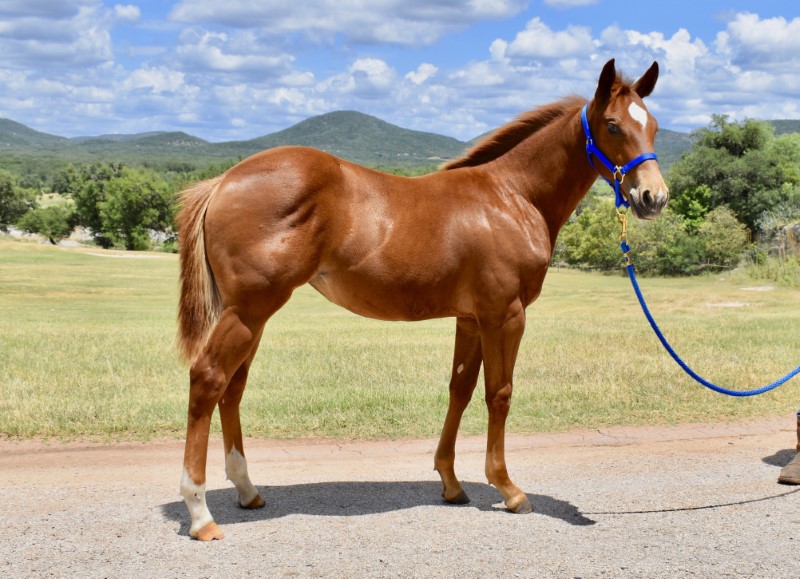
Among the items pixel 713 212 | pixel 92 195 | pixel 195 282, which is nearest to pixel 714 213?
pixel 713 212

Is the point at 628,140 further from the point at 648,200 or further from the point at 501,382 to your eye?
the point at 501,382

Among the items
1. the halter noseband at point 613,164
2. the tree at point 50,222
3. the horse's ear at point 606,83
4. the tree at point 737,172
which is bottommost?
the tree at point 50,222

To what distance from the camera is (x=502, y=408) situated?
5.65m

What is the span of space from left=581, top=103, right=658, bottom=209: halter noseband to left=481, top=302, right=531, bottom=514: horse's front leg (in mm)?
1057

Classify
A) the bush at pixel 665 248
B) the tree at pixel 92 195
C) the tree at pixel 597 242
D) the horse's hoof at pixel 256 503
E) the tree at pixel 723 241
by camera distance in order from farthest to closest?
the tree at pixel 92 195, the tree at pixel 597 242, the bush at pixel 665 248, the tree at pixel 723 241, the horse's hoof at pixel 256 503

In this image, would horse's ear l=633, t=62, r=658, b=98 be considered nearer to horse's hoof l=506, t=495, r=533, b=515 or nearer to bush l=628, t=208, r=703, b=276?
horse's hoof l=506, t=495, r=533, b=515

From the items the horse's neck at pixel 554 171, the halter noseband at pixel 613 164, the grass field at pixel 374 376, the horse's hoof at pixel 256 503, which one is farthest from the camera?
the grass field at pixel 374 376

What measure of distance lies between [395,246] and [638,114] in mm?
1912

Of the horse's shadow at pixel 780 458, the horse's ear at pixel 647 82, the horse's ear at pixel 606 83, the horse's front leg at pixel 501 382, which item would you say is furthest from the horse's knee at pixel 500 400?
the horse's shadow at pixel 780 458

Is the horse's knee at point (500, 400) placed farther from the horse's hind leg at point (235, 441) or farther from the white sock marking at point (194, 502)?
the white sock marking at point (194, 502)

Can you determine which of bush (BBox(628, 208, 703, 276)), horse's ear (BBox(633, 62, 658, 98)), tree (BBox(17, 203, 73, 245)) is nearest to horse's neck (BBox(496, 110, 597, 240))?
horse's ear (BBox(633, 62, 658, 98))

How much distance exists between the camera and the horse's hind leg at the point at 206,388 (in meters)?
4.99

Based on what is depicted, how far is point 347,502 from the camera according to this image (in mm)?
5773

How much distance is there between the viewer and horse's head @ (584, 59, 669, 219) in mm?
5199
